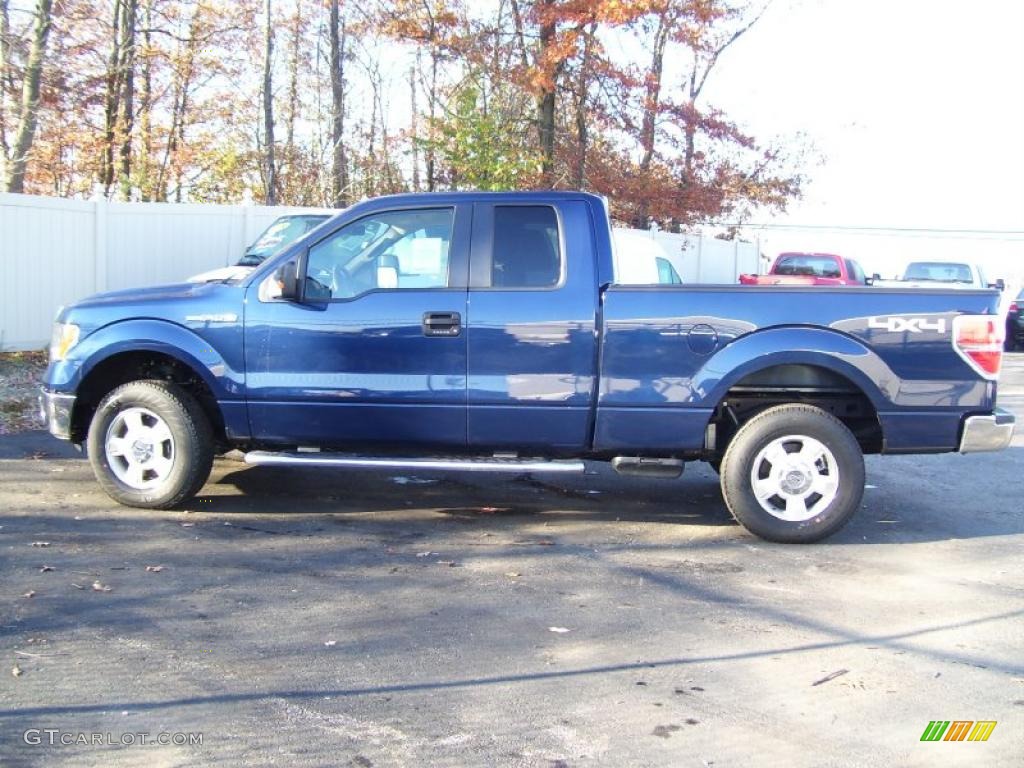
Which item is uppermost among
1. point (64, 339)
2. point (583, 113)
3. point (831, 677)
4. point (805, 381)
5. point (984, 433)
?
point (583, 113)

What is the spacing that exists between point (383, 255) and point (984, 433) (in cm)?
372

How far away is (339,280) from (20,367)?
282 inches

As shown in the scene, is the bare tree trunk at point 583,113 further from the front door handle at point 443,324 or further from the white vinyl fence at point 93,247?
the front door handle at point 443,324

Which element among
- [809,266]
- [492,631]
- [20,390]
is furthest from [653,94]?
[492,631]

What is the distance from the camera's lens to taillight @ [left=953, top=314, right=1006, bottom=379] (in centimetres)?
558

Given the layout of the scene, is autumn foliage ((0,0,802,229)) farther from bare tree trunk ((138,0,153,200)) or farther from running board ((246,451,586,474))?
running board ((246,451,586,474))

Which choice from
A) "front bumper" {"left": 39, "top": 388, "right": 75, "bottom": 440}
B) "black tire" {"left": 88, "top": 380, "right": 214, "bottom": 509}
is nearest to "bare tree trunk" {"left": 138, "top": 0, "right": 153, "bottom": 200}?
"front bumper" {"left": 39, "top": 388, "right": 75, "bottom": 440}

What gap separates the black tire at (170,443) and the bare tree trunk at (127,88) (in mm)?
17737

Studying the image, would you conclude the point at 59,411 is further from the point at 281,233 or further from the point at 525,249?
the point at 281,233

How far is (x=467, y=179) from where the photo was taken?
18.5m

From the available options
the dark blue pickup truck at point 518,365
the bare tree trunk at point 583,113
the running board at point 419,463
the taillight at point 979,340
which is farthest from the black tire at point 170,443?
the bare tree trunk at point 583,113

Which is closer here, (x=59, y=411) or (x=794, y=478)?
(x=794, y=478)

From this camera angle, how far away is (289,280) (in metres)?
5.86

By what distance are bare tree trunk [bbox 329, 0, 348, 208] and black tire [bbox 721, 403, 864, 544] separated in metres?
19.9
